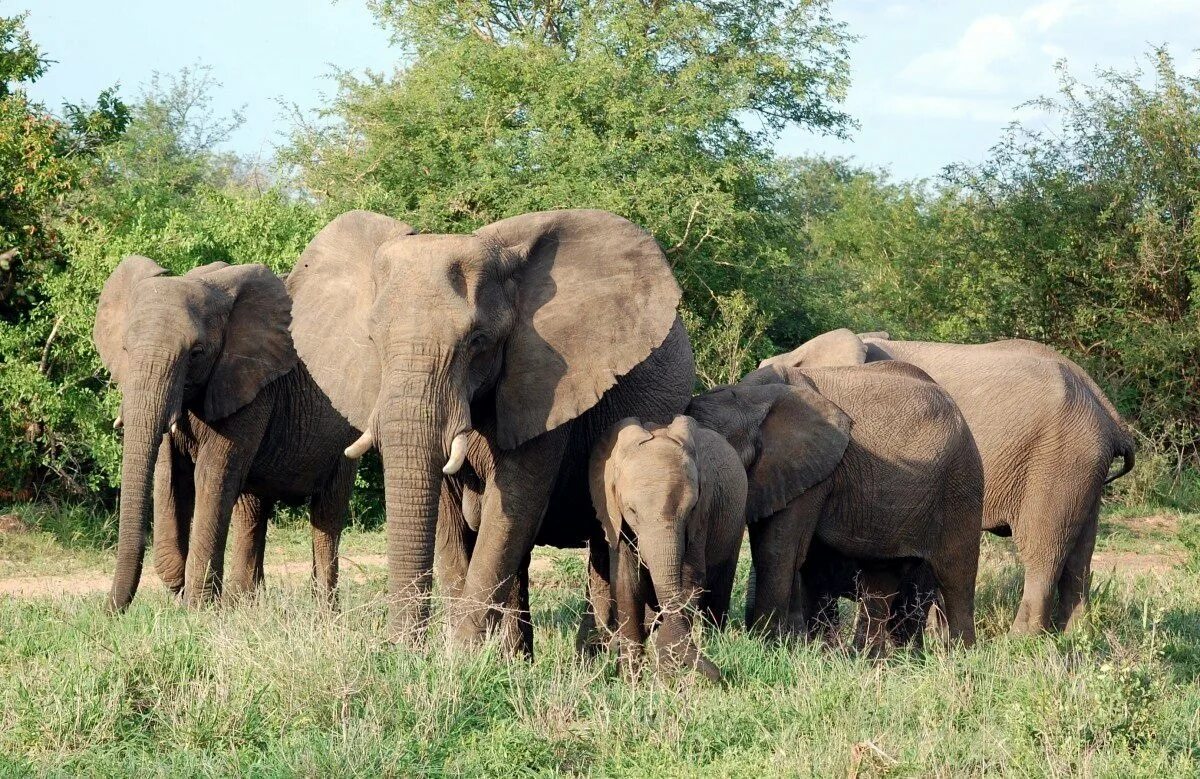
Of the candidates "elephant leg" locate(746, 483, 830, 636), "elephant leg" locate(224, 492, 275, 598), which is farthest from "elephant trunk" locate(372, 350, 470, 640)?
"elephant leg" locate(224, 492, 275, 598)

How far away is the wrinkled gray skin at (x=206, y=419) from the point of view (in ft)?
25.7

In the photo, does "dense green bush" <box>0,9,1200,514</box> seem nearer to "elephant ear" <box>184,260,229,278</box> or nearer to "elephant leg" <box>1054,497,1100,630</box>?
"elephant ear" <box>184,260,229,278</box>

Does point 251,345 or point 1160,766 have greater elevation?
point 251,345

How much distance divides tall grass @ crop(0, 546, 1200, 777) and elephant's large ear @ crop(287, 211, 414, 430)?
3.09 ft

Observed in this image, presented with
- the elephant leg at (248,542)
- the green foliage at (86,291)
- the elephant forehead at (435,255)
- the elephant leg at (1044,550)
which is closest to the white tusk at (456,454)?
the elephant forehead at (435,255)

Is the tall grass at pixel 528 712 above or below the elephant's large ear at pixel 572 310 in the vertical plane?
below

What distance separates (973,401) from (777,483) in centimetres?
228

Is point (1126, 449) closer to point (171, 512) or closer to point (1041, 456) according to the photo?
point (1041, 456)

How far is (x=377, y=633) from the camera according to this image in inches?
245

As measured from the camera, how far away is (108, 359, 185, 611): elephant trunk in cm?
755

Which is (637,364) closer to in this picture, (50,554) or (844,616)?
(844,616)

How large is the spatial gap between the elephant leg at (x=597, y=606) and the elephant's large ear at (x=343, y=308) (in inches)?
54.8

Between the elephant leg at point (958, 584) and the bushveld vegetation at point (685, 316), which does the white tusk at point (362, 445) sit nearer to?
the bushveld vegetation at point (685, 316)

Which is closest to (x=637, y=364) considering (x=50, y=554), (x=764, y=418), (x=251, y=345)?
(x=764, y=418)
